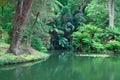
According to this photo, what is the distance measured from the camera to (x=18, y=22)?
61.0 ft

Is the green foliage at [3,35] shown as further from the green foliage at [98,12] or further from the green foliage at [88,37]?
the green foliage at [98,12]

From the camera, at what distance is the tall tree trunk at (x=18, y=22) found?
60.3 feet

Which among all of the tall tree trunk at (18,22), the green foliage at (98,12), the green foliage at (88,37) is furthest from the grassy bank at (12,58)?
the green foliage at (98,12)

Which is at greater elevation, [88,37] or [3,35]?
[3,35]

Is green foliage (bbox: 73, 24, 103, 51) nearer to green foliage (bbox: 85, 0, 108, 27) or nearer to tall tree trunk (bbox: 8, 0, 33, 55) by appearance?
green foliage (bbox: 85, 0, 108, 27)

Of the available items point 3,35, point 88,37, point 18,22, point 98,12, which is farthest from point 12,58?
point 98,12

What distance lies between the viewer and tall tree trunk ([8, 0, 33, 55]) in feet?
60.3

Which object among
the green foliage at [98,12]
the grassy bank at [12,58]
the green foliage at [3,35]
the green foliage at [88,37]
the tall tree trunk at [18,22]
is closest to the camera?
the grassy bank at [12,58]

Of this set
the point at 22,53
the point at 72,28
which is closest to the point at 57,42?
the point at 72,28

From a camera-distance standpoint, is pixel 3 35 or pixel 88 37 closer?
pixel 3 35

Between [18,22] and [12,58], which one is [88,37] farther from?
[12,58]

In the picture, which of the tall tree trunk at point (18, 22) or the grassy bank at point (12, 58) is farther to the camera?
the tall tree trunk at point (18, 22)

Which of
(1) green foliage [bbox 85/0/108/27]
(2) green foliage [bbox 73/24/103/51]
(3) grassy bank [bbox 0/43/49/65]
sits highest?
(1) green foliage [bbox 85/0/108/27]

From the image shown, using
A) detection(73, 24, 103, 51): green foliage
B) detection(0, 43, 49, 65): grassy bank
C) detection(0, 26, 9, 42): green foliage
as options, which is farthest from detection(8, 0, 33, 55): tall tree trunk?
detection(73, 24, 103, 51): green foliage
